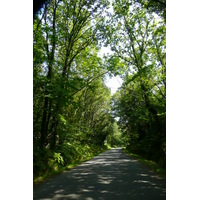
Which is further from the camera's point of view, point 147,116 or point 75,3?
point 147,116

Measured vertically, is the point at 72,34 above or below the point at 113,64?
above

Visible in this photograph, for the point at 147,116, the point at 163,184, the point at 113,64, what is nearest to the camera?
the point at 163,184
